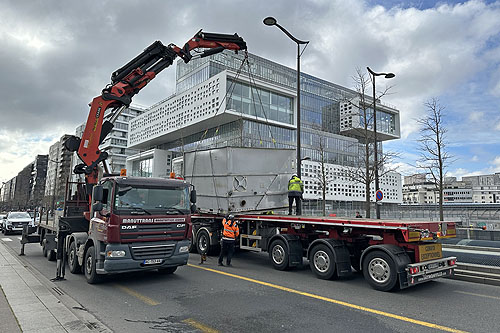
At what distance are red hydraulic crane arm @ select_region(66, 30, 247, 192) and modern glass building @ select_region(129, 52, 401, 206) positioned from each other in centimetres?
3390

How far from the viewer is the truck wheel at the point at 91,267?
752 centimetres

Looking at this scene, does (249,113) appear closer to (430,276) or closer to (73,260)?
(73,260)

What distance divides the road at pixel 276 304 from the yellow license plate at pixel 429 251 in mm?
697

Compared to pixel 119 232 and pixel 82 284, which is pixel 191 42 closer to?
pixel 119 232

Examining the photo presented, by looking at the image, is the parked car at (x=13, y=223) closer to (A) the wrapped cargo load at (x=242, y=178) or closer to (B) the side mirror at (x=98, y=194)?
(A) the wrapped cargo load at (x=242, y=178)

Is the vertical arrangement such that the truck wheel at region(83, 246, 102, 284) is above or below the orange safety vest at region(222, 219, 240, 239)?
below

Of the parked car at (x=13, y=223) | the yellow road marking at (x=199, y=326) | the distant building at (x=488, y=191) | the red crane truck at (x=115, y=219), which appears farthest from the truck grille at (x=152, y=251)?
the distant building at (x=488, y=191)

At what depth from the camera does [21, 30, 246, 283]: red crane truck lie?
23.4 ft

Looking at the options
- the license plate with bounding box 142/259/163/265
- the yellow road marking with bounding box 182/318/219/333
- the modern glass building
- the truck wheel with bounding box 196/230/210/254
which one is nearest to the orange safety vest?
the truck wheel with bounding box 196/230/210/254

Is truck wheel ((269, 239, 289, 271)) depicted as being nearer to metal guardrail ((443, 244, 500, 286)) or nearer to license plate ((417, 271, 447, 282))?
license plate ((417, 271, 447, 282))

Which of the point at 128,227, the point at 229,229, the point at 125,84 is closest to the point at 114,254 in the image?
the point at 128,227

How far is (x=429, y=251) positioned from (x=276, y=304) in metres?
3.69

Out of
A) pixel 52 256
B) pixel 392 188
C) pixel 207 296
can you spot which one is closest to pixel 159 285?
pixel 207 296

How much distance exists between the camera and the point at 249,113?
186ft
